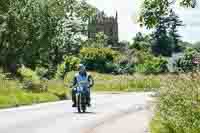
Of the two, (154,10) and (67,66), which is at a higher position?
(154,10)

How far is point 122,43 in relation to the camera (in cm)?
13862

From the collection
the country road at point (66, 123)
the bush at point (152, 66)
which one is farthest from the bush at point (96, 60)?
the country road at point (66, 123)

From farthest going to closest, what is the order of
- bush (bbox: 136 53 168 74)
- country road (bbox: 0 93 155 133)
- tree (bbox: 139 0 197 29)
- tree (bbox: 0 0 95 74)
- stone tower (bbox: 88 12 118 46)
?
1. stone tower (bbox: 88 12 118 46)
2. bush (bbox: 136 53 168 74)
3. tree (bbox: 0 0 95 74)
4. country road (bbox: 0 93 155 133)
5. tree (bbox: 139 0 197 29)

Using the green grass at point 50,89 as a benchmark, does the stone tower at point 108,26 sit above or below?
above

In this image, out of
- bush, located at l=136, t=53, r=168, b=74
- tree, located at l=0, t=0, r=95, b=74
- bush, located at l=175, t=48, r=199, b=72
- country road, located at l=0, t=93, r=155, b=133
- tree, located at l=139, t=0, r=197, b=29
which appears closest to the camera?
tree, located at l=139, t=0, r=197, b=29

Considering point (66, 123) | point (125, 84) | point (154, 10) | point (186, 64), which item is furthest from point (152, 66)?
point (154, 10)

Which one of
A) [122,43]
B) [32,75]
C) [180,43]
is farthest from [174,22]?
[32,75]

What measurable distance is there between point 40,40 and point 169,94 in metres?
46.7

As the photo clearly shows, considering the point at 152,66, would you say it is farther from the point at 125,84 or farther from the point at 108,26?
the point at 108,26

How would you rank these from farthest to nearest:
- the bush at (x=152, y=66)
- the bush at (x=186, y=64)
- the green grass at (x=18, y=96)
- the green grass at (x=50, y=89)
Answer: the bush at (x=152, y=66)
the green grass at (x=50, y=89)
the green grass at (x=18, y=96)
the bush at (x=186, y=64)

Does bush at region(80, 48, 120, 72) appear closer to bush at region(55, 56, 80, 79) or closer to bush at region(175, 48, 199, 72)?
bush at region(55, 56, 80, 79)

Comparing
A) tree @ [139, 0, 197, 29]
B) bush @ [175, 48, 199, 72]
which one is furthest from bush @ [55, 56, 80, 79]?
tree @ [139, 0, 197, 29]

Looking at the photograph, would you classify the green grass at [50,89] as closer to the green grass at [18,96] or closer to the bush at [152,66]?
the green grass at [18,96]

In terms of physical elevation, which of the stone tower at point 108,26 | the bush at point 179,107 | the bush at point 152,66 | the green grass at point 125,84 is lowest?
the green grass at point 125,84
